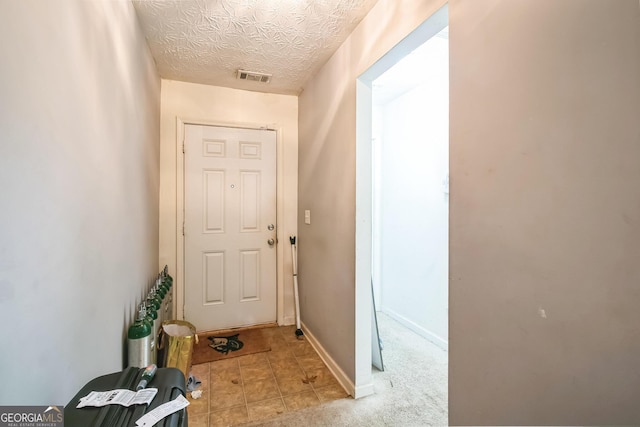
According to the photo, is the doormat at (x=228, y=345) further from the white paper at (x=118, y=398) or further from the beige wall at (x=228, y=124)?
the white paper at (x=118, y=398)

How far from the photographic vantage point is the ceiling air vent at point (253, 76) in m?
2.52

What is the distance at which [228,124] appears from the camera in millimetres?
2844

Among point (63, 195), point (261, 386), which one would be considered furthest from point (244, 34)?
point (261, 386)

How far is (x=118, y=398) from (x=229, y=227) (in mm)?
2214

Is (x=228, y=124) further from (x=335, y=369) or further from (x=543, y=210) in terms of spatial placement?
(x=543, y=210)

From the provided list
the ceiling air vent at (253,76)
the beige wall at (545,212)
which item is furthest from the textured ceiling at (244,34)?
the beige wall at (545,212)

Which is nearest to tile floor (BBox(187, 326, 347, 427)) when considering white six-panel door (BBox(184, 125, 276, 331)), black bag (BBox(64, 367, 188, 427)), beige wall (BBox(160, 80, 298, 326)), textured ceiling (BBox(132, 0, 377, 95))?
white six-panel door (BBox(184, 125, 276, 331))

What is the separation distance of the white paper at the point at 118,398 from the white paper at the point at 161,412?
52 mm

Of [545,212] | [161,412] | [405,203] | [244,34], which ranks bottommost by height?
[161,412]

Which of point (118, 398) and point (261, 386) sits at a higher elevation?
point (118, 398)

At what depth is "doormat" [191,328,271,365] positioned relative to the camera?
237cm

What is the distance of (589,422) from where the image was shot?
72 cm

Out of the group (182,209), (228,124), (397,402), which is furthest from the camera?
(228,124)

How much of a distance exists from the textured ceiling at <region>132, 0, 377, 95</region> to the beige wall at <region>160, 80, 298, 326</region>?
7.8 inches
